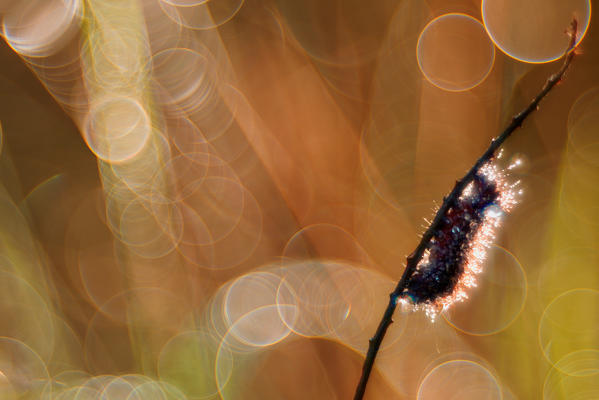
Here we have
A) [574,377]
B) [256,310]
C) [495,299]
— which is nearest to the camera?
[574,377]

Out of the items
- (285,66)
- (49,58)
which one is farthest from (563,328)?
(49,58)

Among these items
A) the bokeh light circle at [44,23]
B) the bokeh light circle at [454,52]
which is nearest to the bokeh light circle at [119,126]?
the bokeh light circle at [44,23]

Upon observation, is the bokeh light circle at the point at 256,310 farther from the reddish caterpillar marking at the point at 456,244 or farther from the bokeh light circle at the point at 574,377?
the reddish caterpillar marking at the point at 456,244

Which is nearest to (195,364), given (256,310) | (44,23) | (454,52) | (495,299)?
(256,310)

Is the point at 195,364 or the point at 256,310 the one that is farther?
the point at 256,310

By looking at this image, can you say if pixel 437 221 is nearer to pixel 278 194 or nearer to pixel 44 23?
pixel 278 194

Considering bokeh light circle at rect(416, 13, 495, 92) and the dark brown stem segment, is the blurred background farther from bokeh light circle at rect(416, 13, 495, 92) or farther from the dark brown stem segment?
the dark brown stem segment

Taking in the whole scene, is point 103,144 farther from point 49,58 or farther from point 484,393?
point 484,393
